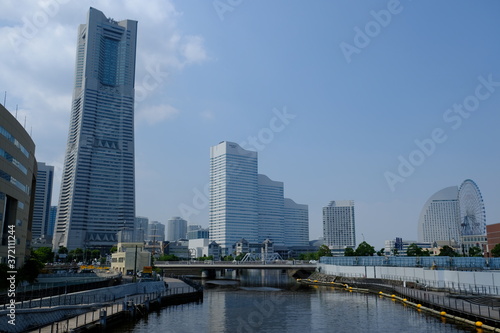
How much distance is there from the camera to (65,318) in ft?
170

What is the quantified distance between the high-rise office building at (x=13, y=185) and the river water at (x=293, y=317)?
25.7 m

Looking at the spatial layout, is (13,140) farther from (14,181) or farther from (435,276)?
(435,276)

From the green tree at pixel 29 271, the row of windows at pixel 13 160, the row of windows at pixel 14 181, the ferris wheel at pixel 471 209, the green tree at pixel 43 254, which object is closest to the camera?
the row of windows at pixel 13 160

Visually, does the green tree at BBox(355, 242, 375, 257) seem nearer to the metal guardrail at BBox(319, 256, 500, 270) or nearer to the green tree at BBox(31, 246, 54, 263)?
the metal guardrail at BBox(319, 256, 500, 270)

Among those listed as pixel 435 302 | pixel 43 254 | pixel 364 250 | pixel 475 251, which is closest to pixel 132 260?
pixel 43 254

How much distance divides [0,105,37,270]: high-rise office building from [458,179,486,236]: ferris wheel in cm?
14449

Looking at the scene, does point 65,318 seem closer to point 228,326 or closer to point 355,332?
Result: point 228,326

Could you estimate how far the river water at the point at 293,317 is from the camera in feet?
183

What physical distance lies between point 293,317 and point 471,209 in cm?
12166

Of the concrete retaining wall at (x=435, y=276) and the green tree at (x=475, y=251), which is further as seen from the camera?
the green tree at (x=475, y=251)

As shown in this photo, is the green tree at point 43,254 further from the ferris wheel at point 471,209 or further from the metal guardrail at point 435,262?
the ferris wheel at point 471,209

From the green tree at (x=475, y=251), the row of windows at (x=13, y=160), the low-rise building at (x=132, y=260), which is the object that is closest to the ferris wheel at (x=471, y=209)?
the green tree at (x=475, y=251)

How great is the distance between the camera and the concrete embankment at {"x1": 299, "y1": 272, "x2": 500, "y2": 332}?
169ft

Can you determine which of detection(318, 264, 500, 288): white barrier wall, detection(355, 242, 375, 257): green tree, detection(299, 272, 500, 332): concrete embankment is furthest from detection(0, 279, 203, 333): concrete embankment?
detection(355, 242, 375, 257): green tree
